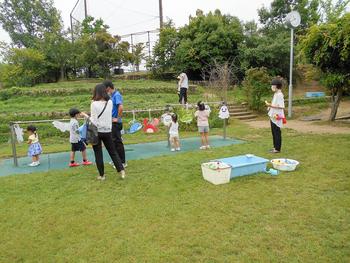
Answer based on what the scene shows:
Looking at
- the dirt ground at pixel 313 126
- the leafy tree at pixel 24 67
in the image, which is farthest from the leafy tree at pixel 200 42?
the dirt ground at pixel 313 126

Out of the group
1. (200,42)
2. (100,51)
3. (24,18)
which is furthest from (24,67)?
(24,18)

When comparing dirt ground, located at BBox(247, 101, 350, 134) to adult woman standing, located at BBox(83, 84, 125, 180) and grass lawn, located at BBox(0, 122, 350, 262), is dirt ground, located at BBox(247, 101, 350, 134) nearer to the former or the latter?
grass lawn, located at BBox(0, 122, 350, 262)

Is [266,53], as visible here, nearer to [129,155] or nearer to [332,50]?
[332,50]

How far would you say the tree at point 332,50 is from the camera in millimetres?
8712

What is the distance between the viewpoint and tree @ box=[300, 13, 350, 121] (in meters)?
8.71

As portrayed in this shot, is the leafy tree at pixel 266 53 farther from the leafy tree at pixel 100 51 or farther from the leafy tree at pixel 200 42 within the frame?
the leafy tree at pixel 100 51

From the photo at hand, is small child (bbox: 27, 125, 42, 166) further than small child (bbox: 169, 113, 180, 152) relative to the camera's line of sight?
No

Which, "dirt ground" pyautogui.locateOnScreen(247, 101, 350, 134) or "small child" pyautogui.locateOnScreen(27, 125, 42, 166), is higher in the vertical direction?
"small child" pyautogui.locateOnScreen(27, 125, 42, 166)

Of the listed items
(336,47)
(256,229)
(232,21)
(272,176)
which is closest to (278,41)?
(232,21)

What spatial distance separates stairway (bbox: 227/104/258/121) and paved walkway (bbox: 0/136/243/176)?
13.2 feet

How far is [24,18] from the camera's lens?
32.8 m

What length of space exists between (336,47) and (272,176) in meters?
6.03

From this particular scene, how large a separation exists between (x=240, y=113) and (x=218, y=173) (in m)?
8.54

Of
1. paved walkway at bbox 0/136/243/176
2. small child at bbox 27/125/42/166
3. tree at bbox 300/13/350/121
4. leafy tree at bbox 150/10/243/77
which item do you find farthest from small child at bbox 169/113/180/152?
leafy tree at bbox 150/10/243/77
